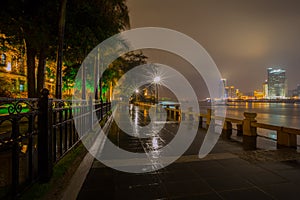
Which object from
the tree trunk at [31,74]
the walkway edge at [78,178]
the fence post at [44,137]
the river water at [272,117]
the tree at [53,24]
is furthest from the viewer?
the river water at [272,117]

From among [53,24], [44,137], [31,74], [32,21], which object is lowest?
[44,137]

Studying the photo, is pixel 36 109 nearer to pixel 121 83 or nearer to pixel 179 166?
pixel 179 166

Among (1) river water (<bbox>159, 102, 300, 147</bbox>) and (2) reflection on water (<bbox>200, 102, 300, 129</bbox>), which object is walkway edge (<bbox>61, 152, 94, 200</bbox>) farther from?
(2) reflection on water (<bbox>200, 102, 300, 129</bbox>)

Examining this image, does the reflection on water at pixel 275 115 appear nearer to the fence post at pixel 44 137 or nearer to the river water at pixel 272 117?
the river water at pixel 272 117

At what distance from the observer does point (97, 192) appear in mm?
3576

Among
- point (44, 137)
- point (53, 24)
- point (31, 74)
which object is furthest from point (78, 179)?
point (31, 74)

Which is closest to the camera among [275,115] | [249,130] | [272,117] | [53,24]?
[249,130]

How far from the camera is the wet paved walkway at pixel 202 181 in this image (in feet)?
11.3

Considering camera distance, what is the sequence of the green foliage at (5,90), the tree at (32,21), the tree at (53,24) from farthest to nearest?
the green foliage at (5,90) < the tree at (53,24) < the tree at (32,21)

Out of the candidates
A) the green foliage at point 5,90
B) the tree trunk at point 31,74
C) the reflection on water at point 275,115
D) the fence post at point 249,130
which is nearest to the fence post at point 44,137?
the fence post at point 249,130

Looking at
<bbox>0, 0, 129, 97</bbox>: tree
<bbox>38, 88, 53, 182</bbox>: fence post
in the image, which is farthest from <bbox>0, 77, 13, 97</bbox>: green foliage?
<bbox>38, 88, 53, 182</bbox>: fence post

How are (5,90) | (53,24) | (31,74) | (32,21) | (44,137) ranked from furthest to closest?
(5,90) → (31,74) → (53,24) → (32,21) → (44,137)

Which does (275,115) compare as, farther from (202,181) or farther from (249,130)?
(202,181)

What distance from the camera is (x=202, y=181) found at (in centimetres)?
399
